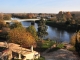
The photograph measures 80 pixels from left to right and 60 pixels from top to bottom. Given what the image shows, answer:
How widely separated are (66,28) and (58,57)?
42797 mm

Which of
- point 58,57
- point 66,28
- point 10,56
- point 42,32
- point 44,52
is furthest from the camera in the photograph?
point 66,28

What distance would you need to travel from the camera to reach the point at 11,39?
31.8 meters

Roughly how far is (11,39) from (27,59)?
31.9ft

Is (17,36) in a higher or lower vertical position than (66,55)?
higher

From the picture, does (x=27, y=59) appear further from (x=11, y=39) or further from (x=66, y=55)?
(x=11, y=39)

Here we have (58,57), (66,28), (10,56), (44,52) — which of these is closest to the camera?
(10,56)

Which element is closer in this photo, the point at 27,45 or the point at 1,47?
the point at 1,47

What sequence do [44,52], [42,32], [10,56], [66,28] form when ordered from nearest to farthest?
[10,56] → [44,52] → [42,32] → [66,28]

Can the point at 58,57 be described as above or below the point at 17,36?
below

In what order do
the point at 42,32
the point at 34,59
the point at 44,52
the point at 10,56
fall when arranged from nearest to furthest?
the point at 10,56 < the point at 34,59 < the point at 44,52 < the point at 42,32

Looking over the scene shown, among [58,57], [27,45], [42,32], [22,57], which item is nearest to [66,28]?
[42,32]

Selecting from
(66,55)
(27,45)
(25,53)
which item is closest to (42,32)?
(27,45)

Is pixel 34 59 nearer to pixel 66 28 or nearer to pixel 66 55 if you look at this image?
pixel 66 55

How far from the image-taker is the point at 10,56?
22297 mm
